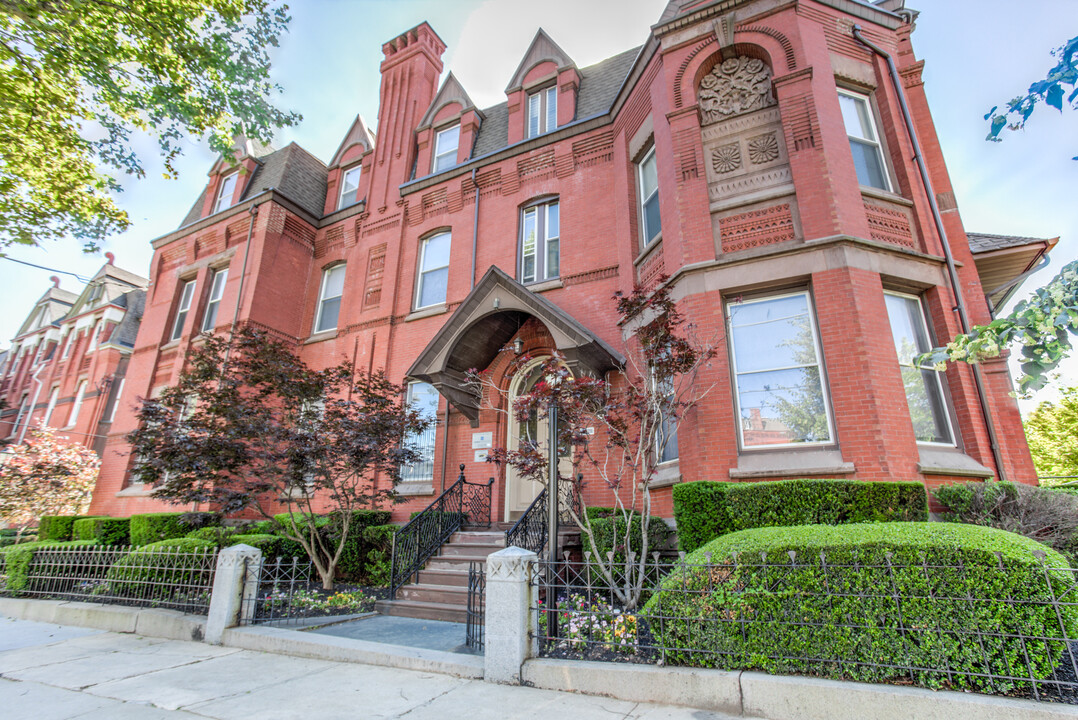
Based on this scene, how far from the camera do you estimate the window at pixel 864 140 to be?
879 cm

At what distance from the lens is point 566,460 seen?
1020 centimetres

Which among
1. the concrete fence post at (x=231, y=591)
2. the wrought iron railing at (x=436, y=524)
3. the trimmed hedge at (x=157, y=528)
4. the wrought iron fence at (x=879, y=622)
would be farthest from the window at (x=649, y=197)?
the trimmed hedge at (x=157, y=528)

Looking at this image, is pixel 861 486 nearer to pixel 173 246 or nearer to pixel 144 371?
pixel 144 371

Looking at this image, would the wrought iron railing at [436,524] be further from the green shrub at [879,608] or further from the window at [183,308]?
the window at [183,308]

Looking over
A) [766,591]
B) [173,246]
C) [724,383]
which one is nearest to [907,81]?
[724,383]

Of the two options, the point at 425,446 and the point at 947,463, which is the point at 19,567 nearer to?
the point at 425,446

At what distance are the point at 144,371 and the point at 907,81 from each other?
20634 mm

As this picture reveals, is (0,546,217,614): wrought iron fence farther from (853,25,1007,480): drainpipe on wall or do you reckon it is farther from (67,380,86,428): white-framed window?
(67,380,86,428): white-framed window

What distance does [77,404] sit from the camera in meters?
23.2

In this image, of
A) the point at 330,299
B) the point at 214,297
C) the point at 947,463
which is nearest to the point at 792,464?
the point at 947,463

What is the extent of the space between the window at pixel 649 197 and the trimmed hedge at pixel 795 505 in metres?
5.27

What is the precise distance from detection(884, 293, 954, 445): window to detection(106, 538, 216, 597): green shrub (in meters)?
10.2

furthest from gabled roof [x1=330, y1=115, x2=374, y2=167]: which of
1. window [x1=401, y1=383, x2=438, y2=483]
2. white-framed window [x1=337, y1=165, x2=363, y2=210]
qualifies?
window [x1=401, y1=383, x2=438, y2=483]

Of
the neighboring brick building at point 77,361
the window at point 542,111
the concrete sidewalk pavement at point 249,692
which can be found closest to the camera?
the concrete sidewalk pavement at point 249,692
